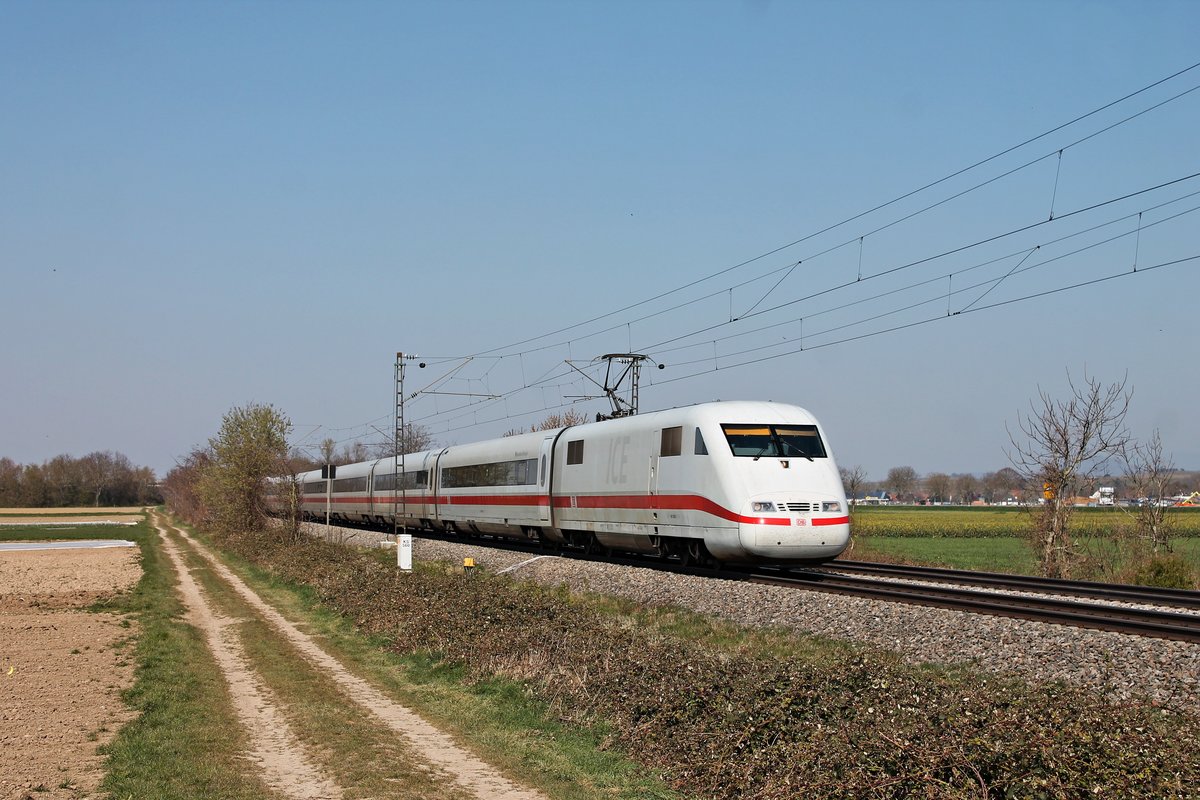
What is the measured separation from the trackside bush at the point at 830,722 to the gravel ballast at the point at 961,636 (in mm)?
1092

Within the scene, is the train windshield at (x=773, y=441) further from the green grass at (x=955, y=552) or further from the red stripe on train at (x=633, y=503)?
the green grass at (x=955, y=552)

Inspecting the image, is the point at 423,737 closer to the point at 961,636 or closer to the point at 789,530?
the point at 961,636

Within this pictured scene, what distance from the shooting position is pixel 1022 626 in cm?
1422

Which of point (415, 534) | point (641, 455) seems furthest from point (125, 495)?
point (641, 455)

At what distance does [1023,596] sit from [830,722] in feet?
36.9

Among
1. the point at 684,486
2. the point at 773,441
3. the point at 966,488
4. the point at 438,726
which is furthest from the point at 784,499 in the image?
the point at 966,488

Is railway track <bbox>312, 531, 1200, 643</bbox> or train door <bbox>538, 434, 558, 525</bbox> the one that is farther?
train door <bbox>538, 434, 558, 525</bbox>

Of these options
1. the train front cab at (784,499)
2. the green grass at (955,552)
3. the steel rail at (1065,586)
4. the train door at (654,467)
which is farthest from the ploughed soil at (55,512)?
the steel rail at (1065,586)

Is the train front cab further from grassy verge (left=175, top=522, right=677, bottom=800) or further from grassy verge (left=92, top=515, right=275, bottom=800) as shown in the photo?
grassy verge (left=92, top=515, right=275, bottom=800)

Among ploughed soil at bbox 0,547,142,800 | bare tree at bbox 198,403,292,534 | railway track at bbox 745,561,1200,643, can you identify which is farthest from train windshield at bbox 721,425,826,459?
bare tree at bbox 198,403,292,534

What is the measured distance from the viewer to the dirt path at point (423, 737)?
30.0ft

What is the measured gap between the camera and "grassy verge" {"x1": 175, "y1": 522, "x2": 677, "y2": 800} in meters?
9.35

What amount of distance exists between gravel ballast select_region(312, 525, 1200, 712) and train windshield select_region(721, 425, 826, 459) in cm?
279

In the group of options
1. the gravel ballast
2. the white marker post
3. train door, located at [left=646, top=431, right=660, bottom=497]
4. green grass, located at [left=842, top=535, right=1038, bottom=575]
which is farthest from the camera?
green grass, located at [left=842, top=535, right=1038, bottom=575]
